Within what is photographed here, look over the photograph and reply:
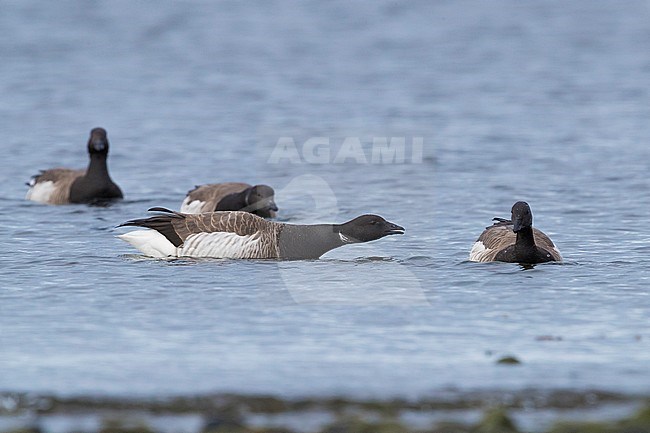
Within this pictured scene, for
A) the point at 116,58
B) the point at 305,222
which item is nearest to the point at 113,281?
the point at 305,222

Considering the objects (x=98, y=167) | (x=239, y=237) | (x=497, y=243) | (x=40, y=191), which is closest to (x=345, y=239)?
(x=239, y=237)

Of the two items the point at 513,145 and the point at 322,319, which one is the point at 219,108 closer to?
the point at 513,145

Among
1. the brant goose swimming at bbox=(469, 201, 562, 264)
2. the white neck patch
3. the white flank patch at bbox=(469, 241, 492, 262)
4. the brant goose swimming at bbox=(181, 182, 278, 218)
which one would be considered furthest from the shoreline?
the brant goose swimming at bbox=(181, 182, 278, 218)

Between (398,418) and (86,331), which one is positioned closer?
(398,418)

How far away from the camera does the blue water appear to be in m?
9.89

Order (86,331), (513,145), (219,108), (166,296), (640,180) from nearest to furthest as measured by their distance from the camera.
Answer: (86,331), (166,296), (640,180), (513,145), (219,108)

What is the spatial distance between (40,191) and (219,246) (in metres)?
5.46

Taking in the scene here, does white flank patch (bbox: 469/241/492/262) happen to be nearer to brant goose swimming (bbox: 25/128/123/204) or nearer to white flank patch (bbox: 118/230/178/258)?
white flank patch (bbox: 118/230/178/258)

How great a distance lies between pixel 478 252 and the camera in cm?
1387

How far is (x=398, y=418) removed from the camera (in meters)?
8.30

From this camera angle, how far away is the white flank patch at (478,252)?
45.1 feet

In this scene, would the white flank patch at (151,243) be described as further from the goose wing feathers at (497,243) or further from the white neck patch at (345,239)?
the goose wing feathers at (497,243)

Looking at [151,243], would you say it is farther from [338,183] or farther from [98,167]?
[338,183]

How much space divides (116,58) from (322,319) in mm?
24943
